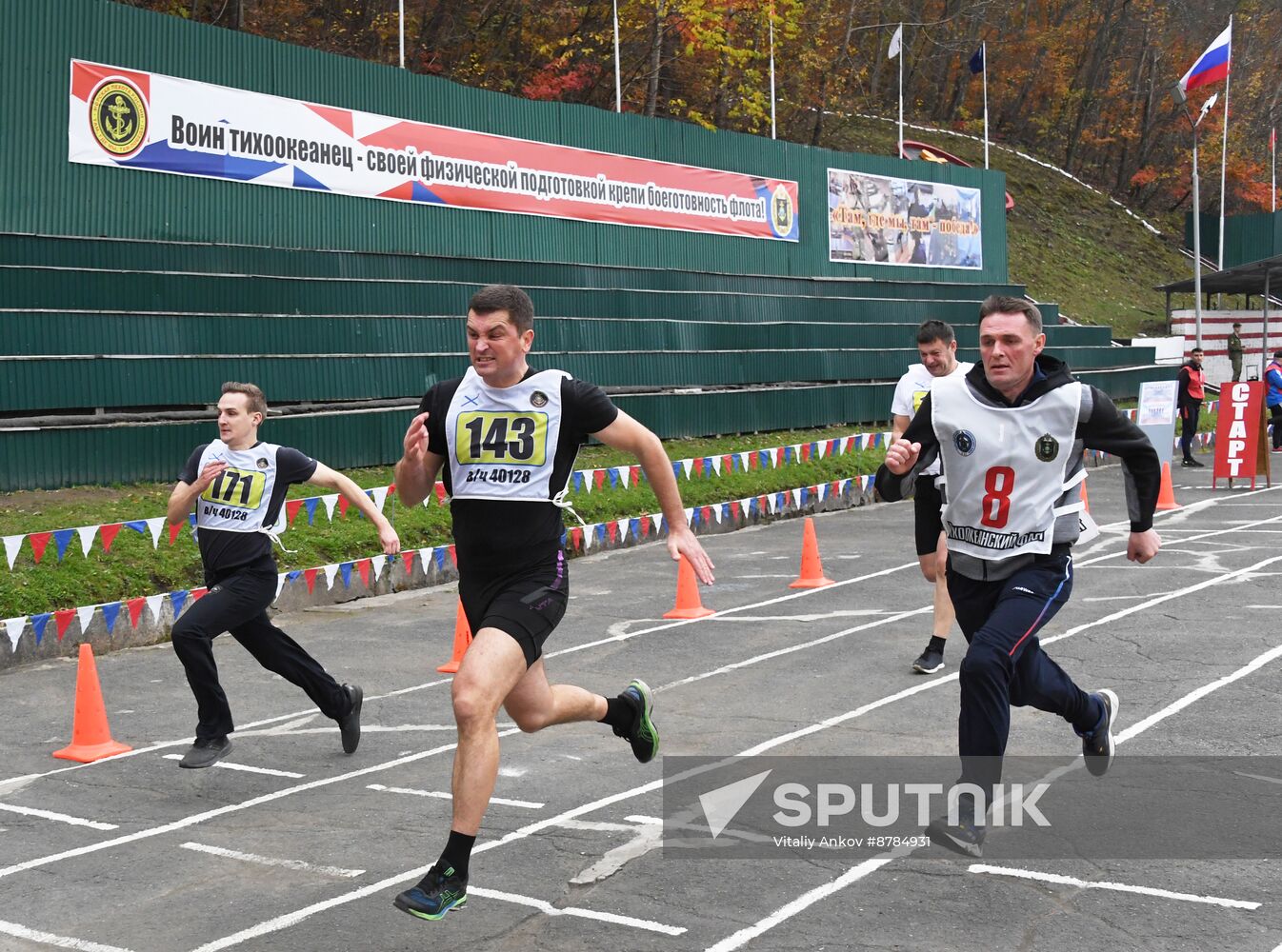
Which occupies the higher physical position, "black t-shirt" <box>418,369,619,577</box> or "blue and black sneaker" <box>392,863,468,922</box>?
"black t-shirt" <box>418,369,619,577</box>

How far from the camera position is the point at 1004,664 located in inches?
239

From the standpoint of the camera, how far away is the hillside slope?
159ft

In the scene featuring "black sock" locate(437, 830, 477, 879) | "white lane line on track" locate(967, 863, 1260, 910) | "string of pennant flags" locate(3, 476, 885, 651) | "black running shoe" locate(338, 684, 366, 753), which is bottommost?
"white lane line on track" locate(967, 863, 1260, 910)

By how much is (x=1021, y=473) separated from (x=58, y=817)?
4718 mm

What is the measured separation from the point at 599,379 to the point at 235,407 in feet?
48.8

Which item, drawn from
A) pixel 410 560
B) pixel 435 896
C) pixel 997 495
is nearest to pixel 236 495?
pixel 435 896

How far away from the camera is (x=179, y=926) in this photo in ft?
18.2

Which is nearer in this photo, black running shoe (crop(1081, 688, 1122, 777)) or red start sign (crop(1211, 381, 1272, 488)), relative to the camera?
black running shoe (crop(1081, 688, 1122, 777))

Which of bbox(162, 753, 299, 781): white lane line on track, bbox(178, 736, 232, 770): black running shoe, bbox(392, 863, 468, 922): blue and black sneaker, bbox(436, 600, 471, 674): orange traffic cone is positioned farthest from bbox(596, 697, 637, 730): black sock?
bbox(436, 600, 471, 674): orange traffic cone

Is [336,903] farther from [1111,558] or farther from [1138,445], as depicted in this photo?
[1111,558]

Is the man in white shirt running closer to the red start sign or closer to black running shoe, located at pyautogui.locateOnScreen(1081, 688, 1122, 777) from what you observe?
black running shoe, located at pyautogui.locateOnScreen(1081, 688, 1122, 777)

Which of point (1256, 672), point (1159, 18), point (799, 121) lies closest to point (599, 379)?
point (1256, 672)

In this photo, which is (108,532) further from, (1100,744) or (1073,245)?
(1073,245)

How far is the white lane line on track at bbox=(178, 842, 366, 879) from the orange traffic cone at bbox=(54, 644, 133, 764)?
200cm
